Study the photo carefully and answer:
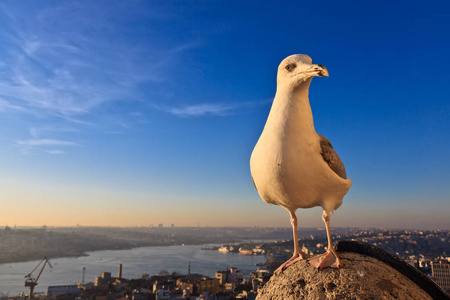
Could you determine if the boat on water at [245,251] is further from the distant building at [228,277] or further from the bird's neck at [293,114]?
the bird's neck at [293,114]

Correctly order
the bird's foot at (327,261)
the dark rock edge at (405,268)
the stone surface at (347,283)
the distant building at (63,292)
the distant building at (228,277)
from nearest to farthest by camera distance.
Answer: the stone surface at (347,283)
the bird's foot at (327,261)
the dark rock edge at (405,268)
the distant building at (63,292)
the distant building at (228,277)

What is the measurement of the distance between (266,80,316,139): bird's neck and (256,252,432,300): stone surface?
0.90 meters

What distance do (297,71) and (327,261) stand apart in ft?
4.26

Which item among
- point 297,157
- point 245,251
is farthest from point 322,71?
point 245,251

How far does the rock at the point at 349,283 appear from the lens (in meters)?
2.02

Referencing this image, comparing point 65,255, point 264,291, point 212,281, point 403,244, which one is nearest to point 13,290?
point 212,281

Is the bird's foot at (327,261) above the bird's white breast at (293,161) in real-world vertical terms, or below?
below

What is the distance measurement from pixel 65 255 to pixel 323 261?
86.9 m

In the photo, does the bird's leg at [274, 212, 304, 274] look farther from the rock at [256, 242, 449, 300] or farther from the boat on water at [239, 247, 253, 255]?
the boat on water at [239, 247, 253, 255]

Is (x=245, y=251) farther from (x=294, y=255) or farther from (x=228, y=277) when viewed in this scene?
(x=294, y=255)

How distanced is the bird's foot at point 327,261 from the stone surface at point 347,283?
29mm

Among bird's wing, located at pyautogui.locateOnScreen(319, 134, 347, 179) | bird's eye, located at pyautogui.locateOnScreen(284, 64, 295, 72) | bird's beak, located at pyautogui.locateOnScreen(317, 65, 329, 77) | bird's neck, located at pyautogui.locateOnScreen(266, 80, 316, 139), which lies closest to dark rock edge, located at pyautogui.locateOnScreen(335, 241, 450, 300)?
bird's wing, located at pyautogui.locateOnScreen(319, 134, 347, 179)

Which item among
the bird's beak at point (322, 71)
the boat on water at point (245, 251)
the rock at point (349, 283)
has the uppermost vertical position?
the bird's beak at point (322, 71)

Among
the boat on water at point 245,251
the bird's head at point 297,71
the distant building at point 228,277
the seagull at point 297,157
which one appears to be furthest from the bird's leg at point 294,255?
the boat on water at point 245,251
